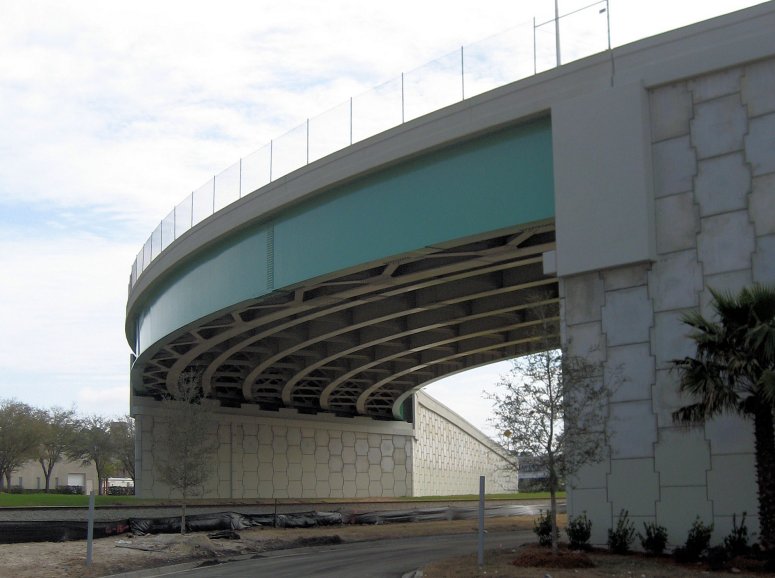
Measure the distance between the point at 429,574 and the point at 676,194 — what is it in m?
9.72

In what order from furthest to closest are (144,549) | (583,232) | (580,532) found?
(144,549), (583,232), (580,532)

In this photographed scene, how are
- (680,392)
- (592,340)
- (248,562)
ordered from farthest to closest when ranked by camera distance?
(248,562) → (592,340) → (680,392)

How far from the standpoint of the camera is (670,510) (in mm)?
19906

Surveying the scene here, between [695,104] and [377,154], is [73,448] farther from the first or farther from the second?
[695,104]

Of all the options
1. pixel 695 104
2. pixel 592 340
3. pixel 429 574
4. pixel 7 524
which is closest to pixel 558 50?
pixel 695 104

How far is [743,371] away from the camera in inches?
705

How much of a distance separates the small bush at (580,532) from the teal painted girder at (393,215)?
283 inches

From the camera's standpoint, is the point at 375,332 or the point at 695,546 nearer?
the point at 695,546

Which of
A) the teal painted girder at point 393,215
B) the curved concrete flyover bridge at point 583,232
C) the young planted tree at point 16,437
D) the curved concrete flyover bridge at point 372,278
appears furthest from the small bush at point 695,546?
the young planted tree at point 16,437

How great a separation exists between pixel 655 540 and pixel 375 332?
25789mm

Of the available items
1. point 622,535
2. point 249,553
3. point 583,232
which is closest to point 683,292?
point 583,232

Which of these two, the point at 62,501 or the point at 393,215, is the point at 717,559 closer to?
the point at 393,215

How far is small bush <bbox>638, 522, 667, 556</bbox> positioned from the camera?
1956cm

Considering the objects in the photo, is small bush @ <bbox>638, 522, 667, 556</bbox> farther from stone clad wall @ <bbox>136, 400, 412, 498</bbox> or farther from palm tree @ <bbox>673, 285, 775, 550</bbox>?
stone clad wall @ <bbox>136, 400, 412, 498</bbox>
